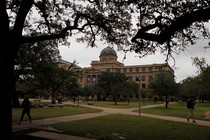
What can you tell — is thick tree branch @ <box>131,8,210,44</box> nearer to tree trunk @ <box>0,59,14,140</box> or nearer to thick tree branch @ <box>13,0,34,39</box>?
thick tree branch @ <box>13,0,34,39</box>

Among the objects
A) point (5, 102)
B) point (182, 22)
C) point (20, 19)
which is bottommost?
point (5, 102)

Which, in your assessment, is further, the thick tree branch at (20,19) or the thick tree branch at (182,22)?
the thick tree branch at (20,19)

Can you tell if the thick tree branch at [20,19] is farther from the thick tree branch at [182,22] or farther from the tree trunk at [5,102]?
the thick tree branch at [182,22]

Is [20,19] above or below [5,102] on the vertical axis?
above

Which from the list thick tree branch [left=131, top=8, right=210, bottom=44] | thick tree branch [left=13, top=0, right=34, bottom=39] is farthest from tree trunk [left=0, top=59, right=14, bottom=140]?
thick tree branch [left=131, top=8, right=210, bottom=44]

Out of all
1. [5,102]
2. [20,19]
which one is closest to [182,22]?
[20,19]

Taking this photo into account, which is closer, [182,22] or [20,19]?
[182,22]

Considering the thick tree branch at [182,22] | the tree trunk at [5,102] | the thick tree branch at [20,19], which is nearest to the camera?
the thick tree branch at [182,22]

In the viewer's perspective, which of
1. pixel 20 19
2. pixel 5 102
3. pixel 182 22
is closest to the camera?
pixel 182 22

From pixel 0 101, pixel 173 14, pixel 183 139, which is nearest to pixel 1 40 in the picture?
pixel 0 101

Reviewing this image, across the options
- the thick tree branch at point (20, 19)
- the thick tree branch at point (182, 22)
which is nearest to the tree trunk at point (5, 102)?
the thick tree branch at point (20, 19)

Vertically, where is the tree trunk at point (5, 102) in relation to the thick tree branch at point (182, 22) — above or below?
below

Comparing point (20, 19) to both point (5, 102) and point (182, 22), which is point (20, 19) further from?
point (182, 22)

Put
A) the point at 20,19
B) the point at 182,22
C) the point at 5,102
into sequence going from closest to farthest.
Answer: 1. the point at 182,22
2. the point at 5,102
3. the point at 20,19
